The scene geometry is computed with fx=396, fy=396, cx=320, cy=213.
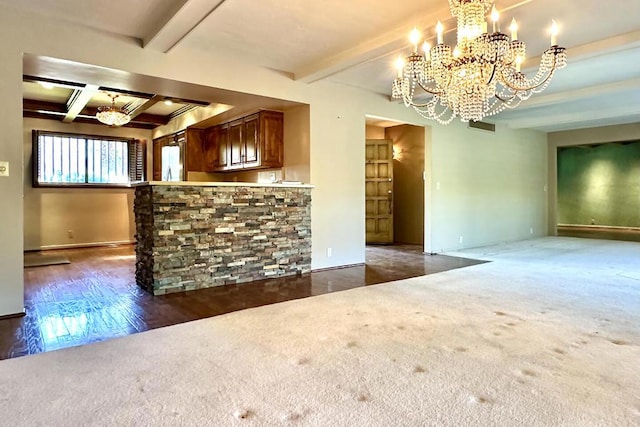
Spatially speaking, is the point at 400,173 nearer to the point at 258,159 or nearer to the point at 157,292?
the point at 258,159

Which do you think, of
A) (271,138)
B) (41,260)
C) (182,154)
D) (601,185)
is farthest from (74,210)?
(601,185)

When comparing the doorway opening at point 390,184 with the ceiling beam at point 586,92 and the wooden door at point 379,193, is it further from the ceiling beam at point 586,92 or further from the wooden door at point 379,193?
the ceiling beam at point 586,92

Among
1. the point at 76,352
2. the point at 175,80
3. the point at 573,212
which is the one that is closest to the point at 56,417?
the point at 76,352

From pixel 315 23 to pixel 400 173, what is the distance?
5.28m

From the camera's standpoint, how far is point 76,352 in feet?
8.12

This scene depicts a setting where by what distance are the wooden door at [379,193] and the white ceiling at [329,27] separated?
10.7 feet

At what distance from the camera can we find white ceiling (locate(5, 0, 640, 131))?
3195 millimetres

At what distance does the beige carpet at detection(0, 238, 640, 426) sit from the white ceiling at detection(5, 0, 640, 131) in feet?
8.07

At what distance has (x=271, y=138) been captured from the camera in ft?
18.4

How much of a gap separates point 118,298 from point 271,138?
2.88 metres

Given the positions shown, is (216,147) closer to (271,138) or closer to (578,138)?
(271,138)

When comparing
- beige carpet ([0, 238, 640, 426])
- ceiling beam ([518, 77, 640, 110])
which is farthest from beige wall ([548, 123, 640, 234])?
beige carpet ([0, 238, 640, 426])

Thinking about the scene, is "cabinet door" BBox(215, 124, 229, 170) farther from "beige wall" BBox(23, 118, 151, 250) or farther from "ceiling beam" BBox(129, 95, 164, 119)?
"beige wall" BBox(23, 118, 151, 250)

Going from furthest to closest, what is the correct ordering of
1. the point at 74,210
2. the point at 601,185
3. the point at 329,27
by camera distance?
the point at 601,185 < the point at 74,210 < the point at 329,27
